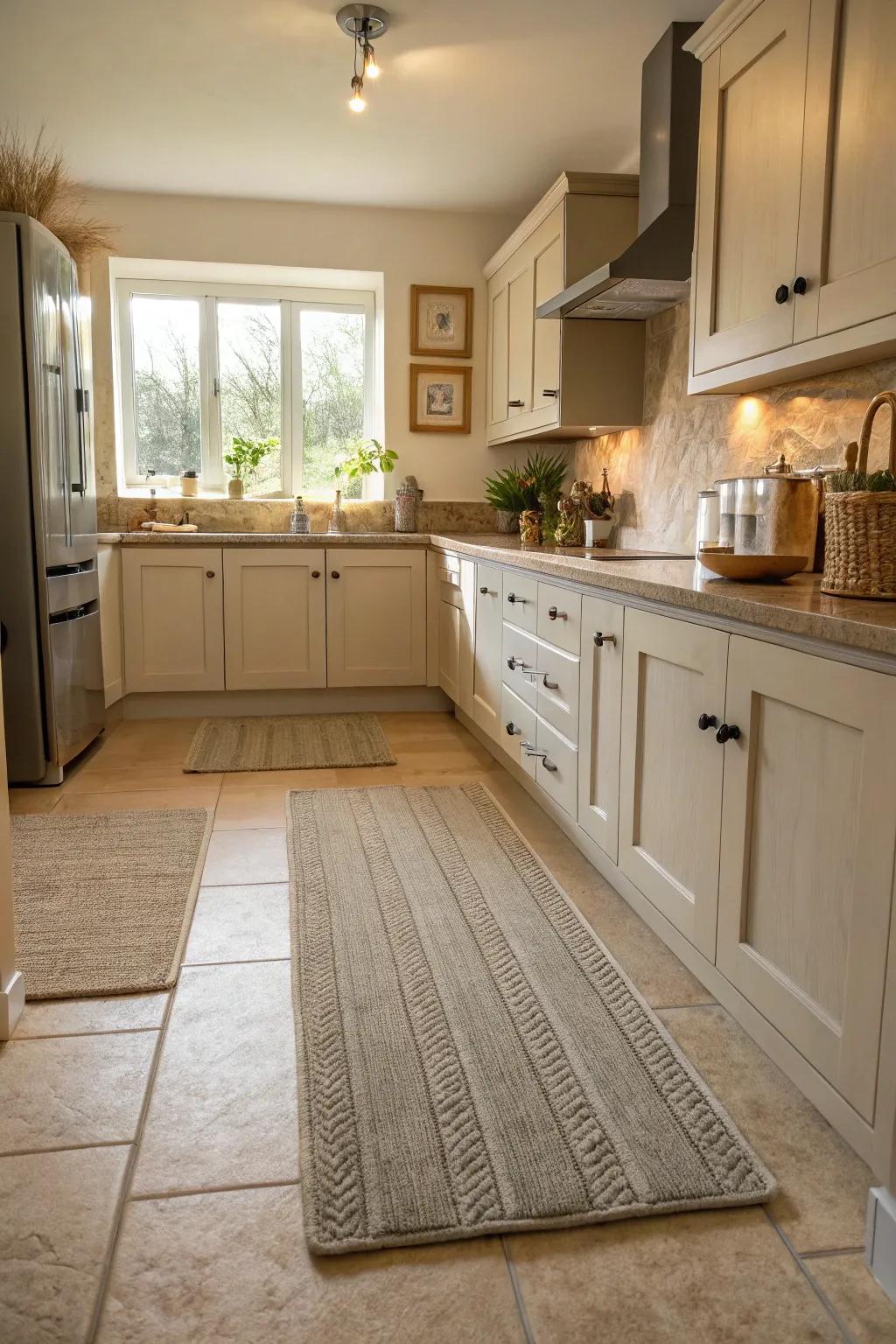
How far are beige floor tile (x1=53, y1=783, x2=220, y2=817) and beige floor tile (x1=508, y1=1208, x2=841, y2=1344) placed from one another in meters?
2.15

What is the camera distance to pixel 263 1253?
1245 millimetres

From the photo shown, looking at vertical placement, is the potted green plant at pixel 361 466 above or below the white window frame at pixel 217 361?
below

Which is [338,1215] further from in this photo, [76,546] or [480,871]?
[76,546]

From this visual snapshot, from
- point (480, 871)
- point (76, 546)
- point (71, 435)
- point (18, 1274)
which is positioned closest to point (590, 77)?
point (71, 435)

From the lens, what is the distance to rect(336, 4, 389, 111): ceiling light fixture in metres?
2.85

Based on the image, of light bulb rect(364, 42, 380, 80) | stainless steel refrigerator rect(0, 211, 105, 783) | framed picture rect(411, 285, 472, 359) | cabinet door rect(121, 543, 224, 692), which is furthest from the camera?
framed picture rect(411, 285, 472, 359)

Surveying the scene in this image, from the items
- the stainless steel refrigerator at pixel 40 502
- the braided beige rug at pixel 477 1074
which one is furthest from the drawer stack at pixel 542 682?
the stainless steel refrigerator at pixel 40 502

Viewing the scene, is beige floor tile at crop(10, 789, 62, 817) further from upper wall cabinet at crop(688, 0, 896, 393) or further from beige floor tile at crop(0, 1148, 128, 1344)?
upper wall cabinet at crop(688, 0, 896, 393)

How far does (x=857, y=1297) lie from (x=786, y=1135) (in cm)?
32

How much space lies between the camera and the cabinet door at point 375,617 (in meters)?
4.58

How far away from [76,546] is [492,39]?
86.3 inches

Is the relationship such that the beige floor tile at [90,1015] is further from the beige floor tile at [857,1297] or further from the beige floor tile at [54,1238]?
the beige floor tile at [857,1297]

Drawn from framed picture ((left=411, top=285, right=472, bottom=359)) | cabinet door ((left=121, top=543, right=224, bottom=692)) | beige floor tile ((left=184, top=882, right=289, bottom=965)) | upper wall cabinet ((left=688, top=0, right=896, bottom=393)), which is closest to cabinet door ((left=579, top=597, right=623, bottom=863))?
upper wall cabinet ((left=688, top=0, right=896, bottom=393))

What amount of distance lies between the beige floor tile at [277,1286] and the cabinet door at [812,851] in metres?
0.56
